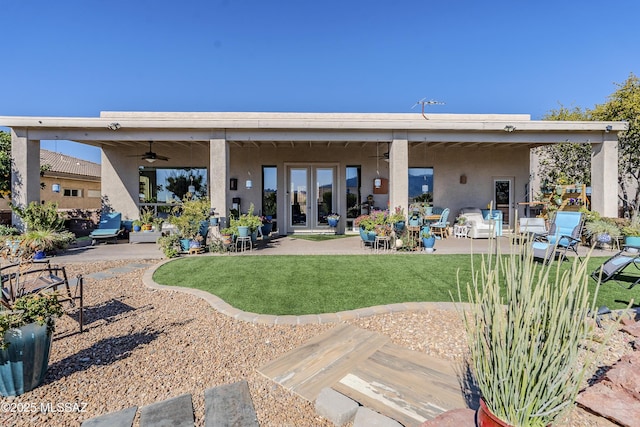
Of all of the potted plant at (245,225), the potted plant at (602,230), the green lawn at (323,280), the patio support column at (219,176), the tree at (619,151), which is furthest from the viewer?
the tree at (619,151)

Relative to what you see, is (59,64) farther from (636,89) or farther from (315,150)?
(636,89)

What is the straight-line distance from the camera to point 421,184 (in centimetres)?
1320

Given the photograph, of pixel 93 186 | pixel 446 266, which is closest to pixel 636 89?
pixel 446 266

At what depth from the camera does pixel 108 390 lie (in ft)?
8.01

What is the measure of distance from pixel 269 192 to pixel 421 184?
6454 mm

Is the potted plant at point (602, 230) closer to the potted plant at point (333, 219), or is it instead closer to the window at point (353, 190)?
the window at point (353, 190)

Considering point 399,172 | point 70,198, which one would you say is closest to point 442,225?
point 399,172

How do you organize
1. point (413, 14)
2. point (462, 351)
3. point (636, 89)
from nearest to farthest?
point (462, 351)
point (636, 89)
point (413, 14)

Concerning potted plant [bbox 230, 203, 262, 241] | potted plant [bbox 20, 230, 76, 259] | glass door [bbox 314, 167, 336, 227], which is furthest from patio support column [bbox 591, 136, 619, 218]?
potted plant [bbox 20, 230, 76, 259]

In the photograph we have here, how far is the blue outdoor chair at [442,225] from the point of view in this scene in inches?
435

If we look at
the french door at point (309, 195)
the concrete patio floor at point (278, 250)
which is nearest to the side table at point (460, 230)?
the concrete patio floor at point (278, 250)

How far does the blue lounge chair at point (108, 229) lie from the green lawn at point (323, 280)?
4689 mm

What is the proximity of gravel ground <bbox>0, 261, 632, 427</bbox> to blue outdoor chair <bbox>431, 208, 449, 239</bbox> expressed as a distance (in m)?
7.67

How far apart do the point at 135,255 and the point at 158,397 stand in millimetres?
6657
